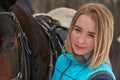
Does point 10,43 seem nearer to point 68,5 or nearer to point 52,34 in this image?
point 52,34

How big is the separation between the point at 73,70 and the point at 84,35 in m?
0.27

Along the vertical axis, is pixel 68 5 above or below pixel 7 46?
below

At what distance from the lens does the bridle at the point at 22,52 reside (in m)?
A: 2.79

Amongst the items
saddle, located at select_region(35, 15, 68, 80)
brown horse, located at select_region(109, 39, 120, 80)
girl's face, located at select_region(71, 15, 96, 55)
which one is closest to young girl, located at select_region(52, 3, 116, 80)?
girl's face, located at select_region(71, 15, 96, 55)

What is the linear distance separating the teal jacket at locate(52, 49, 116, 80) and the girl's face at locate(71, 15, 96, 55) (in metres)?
0.10

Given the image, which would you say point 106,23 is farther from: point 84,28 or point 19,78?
point 19,78

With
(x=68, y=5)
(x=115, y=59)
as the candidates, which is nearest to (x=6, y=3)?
(x=115, y=59)

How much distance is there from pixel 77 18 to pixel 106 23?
0.83ft

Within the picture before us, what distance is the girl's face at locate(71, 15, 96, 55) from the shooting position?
2.59 metres

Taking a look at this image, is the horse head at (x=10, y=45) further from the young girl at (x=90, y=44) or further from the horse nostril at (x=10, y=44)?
the young girl at (x=90, y=44)

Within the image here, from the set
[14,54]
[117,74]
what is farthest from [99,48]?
[117,74]

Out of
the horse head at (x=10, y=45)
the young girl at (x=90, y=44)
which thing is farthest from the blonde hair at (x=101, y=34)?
the horse head at (x=10, y=45)

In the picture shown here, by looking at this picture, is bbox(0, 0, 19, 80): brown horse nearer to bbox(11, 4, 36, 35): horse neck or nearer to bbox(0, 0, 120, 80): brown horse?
bbox(0, 0, 120, 80): brown horse

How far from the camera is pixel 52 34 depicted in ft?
11.5
